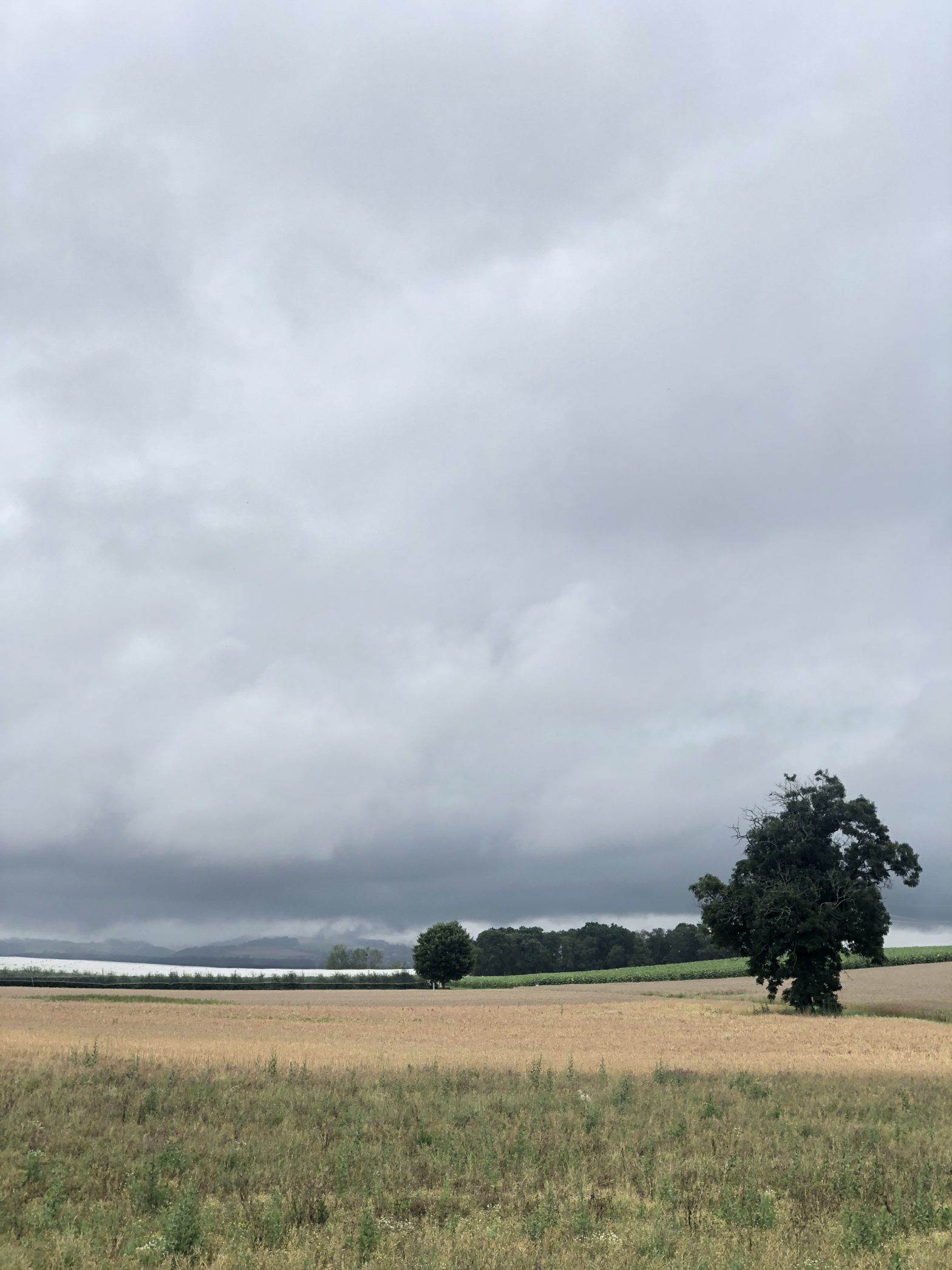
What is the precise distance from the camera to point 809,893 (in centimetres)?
6141

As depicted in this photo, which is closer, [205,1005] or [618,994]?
[205,1005]

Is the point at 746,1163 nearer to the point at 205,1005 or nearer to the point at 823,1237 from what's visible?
the point at 823,1237

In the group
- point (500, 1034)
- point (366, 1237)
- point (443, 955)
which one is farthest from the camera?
point (443, 955)

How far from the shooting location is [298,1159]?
55.2ft

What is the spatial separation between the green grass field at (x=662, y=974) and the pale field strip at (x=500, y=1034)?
40617 mm

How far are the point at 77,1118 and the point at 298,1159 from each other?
540cm

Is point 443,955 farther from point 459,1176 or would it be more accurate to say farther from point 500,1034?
point 459,1176

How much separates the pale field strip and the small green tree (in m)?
42.6

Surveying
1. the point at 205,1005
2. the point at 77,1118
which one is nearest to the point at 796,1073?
the point at 77,1118

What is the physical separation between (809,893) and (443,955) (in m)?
79.7

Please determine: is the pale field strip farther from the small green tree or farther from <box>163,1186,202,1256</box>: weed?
the small green tree

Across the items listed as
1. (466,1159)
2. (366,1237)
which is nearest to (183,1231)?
(366,1237)

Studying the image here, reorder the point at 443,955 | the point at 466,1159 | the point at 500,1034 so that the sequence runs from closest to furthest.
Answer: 1. the point at 466,1159
2. the point at 500,1034
3. the point at 443,955

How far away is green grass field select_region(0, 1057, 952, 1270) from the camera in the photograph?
484 inches
